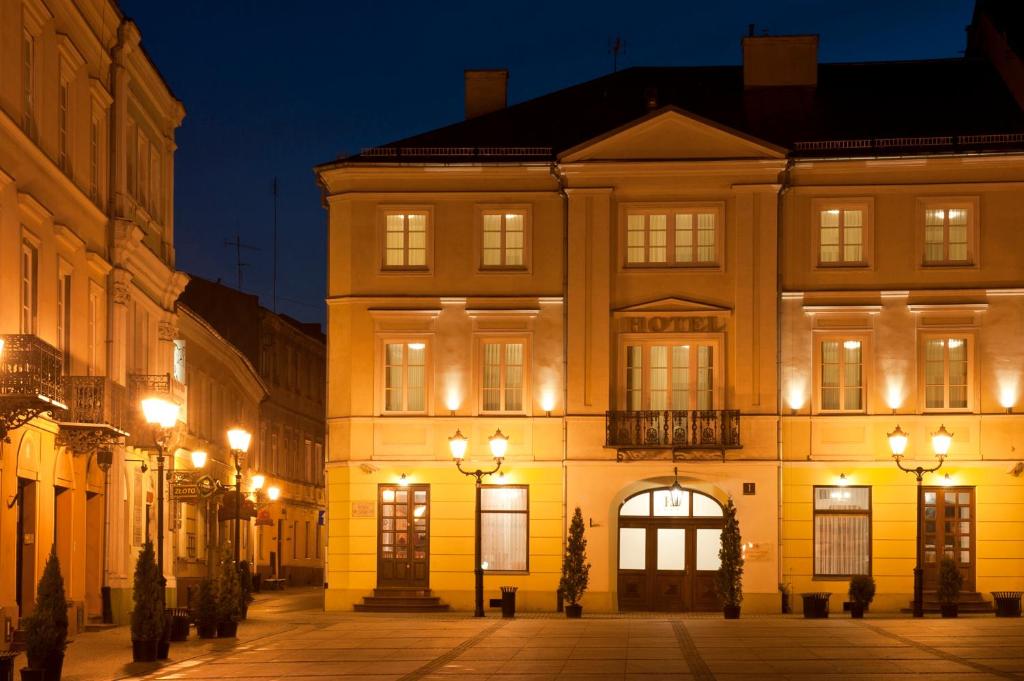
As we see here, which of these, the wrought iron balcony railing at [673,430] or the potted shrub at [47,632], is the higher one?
the wrought iron balcony railing at [673,430]

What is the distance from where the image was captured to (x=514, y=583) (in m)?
42.3

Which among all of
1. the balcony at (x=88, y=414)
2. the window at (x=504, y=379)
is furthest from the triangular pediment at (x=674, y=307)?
the balcony at (x=88, y=414)

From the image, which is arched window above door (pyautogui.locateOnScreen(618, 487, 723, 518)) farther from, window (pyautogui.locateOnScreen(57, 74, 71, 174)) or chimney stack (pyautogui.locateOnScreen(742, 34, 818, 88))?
window (pyautogui.locateOnScreen(57, 74, 71, 174))

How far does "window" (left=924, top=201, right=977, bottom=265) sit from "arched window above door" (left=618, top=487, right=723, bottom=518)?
26.4 ft

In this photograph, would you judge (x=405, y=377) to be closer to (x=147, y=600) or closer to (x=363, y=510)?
(x=363, y=510)

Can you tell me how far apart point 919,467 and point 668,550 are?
678cm

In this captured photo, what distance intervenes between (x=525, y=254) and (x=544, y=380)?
323cm

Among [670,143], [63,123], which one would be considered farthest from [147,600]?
[670,143]

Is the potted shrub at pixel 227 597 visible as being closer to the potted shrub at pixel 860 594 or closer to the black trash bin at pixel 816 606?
the black trash bin at pixel 816 606

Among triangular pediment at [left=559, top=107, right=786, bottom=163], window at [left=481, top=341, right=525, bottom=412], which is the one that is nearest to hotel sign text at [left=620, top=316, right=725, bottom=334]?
window at [left=481, top=341, right=525, bottom=412]

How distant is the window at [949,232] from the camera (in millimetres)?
42469

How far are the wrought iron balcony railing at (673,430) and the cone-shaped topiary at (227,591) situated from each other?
12089 millimetres

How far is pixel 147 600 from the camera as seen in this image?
2688 centimetres

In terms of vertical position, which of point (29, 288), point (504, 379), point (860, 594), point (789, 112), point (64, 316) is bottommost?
point (860, 594)
